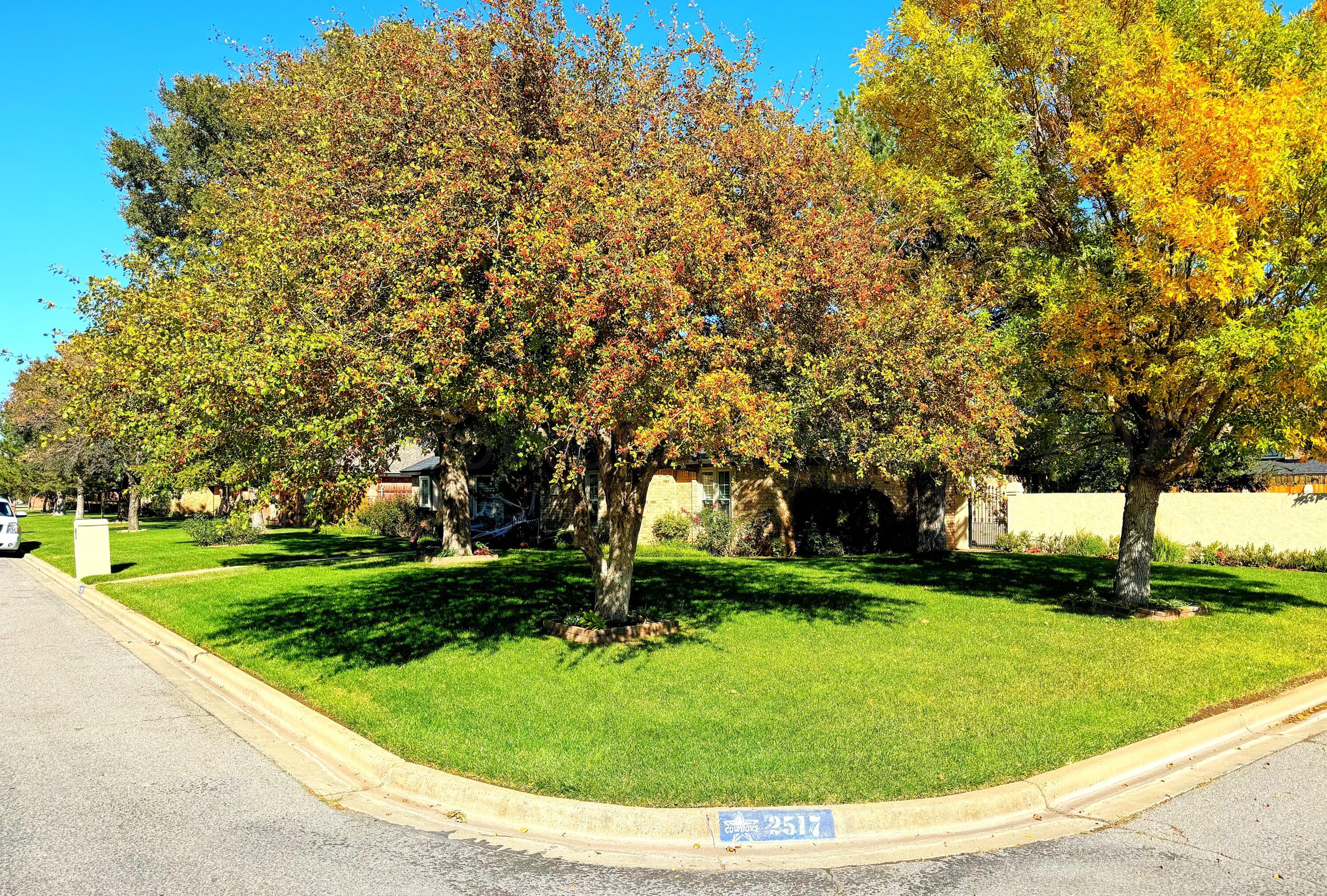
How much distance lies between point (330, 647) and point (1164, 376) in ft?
40.2

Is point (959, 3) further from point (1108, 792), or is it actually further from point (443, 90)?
point (1108, 792)

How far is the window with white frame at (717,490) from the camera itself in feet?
89.2

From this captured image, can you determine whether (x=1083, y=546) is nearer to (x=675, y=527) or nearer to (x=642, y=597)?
(x=675, y=527)

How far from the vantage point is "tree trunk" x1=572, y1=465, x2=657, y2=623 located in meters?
12.2

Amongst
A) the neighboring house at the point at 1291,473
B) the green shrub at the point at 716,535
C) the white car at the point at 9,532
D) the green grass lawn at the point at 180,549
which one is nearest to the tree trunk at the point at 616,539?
the green shrub at the point at 716,535

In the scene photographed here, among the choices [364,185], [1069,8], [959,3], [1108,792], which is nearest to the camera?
[1108,792]

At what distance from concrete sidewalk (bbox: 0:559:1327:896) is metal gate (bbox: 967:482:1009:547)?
837 inches

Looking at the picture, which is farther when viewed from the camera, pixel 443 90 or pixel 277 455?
pixel 443 90

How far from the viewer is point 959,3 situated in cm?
1619

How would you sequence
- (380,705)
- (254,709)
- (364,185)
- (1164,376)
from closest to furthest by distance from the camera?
(380,705) → (254,709) → (364,185) → (1164,376)

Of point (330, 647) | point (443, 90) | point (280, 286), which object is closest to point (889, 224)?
point (443, 90)

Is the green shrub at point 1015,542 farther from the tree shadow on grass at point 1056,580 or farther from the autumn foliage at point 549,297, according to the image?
the autumn foliage at point 549,297

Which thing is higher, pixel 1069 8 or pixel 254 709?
pixel 1069 8

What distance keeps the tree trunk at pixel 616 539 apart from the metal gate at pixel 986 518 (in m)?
18.9
